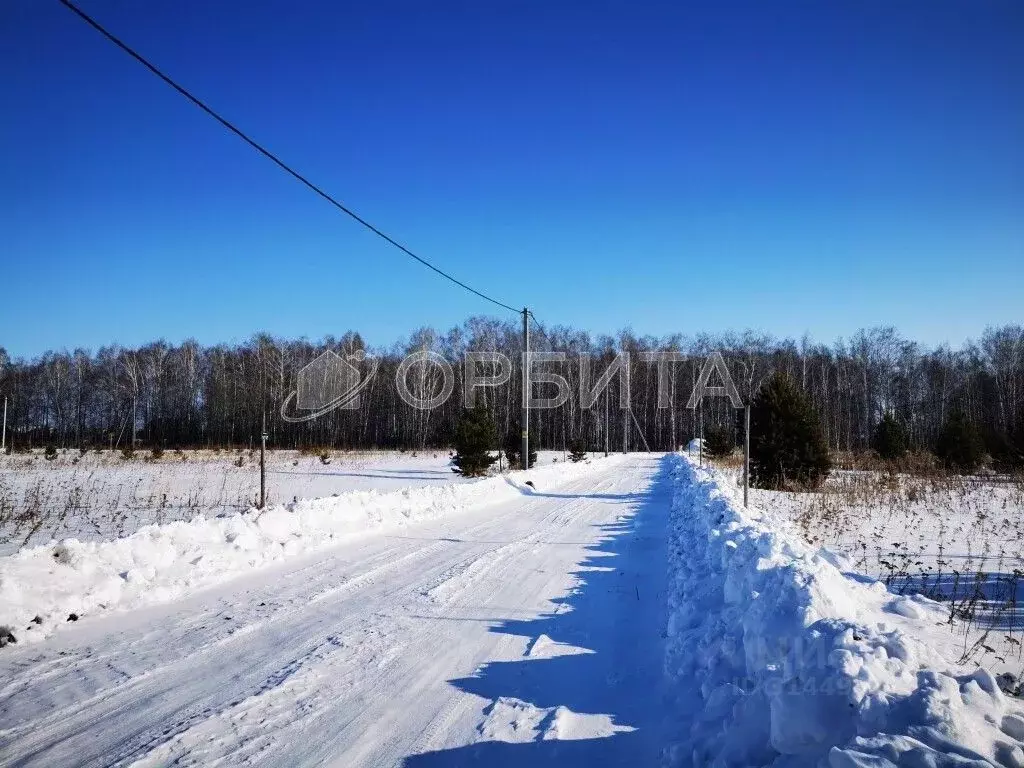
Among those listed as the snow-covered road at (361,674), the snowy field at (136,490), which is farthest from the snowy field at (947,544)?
the snowy field at (136,490)

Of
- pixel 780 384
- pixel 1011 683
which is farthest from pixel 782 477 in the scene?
pixel 1011 683

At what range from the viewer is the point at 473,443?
21641 mm

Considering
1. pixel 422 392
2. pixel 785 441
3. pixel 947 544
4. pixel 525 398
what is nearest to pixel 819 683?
pixel 947 544

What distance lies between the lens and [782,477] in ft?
54.3

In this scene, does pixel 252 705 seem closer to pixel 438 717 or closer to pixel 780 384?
pixel 438 717

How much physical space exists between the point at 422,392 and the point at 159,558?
45.8 metres

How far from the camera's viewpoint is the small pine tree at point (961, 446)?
891 inches

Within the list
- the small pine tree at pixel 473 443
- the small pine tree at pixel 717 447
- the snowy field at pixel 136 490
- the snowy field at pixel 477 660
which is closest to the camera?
the snowy field at pixel 477 660

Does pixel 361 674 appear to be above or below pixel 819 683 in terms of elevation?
below

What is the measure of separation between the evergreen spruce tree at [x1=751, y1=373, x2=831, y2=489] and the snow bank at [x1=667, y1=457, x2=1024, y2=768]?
1282 centimetres

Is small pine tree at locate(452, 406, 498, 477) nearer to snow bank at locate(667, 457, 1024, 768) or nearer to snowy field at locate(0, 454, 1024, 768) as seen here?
snowy field at locate(0, 454, 1024, 768)

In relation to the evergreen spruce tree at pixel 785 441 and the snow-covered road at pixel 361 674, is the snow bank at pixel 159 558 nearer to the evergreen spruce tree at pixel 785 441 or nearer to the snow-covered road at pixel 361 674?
the snow-covered road at pixel 361 674

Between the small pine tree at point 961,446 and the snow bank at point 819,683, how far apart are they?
23521 millimetres

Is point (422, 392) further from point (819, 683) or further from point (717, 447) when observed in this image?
point (819, 683)
